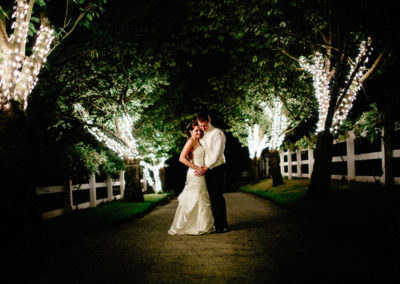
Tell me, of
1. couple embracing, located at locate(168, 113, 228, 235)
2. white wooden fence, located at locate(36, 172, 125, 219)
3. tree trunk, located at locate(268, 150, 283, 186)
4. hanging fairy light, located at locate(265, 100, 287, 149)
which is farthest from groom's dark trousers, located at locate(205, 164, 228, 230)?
hanging fairy light, located at locate(265, 100, 287, 149)

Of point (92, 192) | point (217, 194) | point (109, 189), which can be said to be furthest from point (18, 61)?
point (109, 189)

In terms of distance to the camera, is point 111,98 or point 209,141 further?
point 111,98

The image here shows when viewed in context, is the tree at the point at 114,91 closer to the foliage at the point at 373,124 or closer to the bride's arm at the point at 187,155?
the bride's arm at the point at 187,155

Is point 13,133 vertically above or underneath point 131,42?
underneath

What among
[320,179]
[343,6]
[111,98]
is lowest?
[320,179]

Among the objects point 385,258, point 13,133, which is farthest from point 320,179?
point 13,133

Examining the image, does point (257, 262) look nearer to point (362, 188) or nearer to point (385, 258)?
point (385, 258)

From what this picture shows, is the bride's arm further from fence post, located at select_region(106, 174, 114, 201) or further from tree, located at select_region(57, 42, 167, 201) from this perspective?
fence post, located at select_region(106, 174, 114, 201)

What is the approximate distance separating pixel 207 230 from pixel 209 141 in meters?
1.69

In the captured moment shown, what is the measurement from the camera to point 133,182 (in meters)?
13.2

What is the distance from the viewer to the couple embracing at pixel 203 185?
5.56m

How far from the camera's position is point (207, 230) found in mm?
5449

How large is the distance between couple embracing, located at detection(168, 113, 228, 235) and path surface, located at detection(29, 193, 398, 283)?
31cm

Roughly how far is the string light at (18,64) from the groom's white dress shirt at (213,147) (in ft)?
11.1
